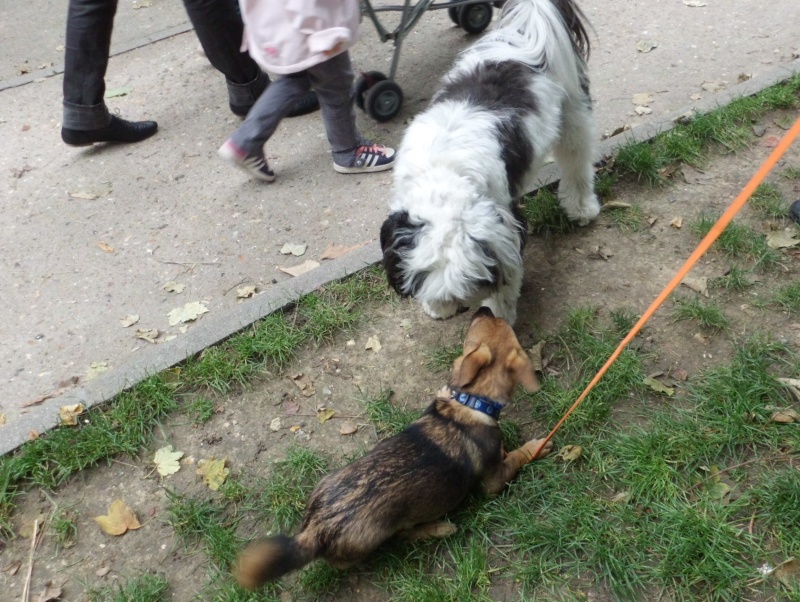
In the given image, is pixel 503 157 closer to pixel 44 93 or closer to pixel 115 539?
pixel 115 539

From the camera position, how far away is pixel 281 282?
12.0 feet

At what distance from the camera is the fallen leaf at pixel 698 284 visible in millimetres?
3176

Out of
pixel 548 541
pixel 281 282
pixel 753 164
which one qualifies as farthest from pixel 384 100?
pixel 548 541

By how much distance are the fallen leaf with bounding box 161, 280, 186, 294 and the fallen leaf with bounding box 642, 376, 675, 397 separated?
8.39 ft

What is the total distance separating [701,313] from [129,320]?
118 inches

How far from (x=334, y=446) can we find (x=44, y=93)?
4.50m

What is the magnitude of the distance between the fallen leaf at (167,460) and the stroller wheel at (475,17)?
4170 mm

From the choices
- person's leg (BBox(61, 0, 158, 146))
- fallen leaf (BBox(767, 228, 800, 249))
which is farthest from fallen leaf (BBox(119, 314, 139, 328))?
fallen leaf (BBox(767, 228, 800, 249))

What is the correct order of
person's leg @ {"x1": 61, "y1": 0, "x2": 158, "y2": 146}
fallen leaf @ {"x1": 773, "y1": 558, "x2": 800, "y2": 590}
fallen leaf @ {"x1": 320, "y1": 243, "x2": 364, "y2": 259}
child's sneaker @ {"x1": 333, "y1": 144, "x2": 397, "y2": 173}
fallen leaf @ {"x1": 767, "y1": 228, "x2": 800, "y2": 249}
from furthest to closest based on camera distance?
child's sneaker @ {"x1": 333, "y1": 144, "x2": 397, "y2": 173}
person's leg @ {"x1": 61, "y1": 0, "x2": 158, "y2": 146}
fallen leaf @ {"x1": 320, "y1": 243, "x2": 364, "y2": 259}
fallen leaf @ {"x1": 767, "y1": 228, "x2": 800, "y2": 249}
fallen leaf @ {"x1": 773, "y1": 558, "x2": 800, "y2": 590}

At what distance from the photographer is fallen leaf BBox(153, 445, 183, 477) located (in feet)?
9.23

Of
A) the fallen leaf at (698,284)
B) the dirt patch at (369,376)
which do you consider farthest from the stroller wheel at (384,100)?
the fallen leaf at (698,284)

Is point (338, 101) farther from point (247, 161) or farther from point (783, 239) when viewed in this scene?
point (783, 239)

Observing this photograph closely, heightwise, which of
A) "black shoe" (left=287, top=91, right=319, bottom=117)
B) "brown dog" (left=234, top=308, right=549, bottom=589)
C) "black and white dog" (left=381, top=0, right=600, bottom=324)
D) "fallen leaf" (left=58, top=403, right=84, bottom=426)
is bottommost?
"fallen leaf" (left=58, top=403, right=84, bottom=426)

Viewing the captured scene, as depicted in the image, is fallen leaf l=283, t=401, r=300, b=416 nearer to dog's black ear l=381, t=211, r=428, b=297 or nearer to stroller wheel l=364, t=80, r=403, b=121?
dog's black ear l=381, t=211, r=428, b=297
